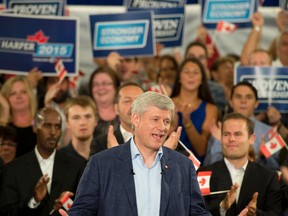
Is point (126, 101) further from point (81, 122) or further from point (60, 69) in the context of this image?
point (60, 69)

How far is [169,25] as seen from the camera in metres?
9.64

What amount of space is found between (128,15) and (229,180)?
312cm

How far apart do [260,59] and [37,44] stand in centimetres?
214

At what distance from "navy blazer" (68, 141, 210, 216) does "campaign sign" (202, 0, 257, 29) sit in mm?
4837

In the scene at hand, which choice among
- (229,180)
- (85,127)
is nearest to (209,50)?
(85,127)

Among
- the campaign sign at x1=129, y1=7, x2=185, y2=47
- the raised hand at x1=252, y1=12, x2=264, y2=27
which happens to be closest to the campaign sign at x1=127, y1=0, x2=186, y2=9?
the campaign sign at x1=129, y1=7, x2=185, y2=47

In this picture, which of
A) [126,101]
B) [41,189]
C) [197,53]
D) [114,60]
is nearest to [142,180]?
[41,189]

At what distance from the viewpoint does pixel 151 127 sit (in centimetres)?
483

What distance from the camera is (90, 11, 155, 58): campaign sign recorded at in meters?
9.09

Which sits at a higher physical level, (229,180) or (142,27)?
(142,27)

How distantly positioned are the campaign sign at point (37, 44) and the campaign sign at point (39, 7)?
0.73 meters

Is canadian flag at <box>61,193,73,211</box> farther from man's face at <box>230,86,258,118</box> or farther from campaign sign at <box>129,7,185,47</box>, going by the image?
campaign sign at <box>129,7,185,47</box>

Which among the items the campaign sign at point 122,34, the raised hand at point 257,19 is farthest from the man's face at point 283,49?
the campaign sign at point 122,34

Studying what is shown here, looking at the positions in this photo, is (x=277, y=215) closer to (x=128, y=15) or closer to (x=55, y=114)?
(x=55, y=114)
